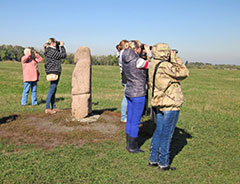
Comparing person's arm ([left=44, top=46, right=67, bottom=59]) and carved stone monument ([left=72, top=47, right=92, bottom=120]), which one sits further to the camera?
person's arm ([left=44, top=46, right=67, bottom=59])

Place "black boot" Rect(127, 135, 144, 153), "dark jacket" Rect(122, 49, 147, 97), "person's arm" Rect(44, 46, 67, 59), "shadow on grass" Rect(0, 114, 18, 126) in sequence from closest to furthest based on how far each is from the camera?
"dark jacket" Rect(122, 49, 147, 97) < "black boot" Rect(127, 135, 144, 153) < "shadow on grass" Rect(0, 114, 18, 126) < "person's arm" Rect(44, 46, 67, 59)

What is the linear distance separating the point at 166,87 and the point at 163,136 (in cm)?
96

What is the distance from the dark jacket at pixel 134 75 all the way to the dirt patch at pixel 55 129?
5.97 ft

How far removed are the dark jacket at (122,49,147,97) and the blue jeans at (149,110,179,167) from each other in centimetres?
82

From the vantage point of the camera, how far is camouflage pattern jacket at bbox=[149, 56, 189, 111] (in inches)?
186

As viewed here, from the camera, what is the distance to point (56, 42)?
27.5ft

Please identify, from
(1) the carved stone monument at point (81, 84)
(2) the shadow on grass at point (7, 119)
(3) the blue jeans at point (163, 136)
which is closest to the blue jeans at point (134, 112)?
(3) the blue jeans at point (163, 136)

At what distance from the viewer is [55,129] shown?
726 cm

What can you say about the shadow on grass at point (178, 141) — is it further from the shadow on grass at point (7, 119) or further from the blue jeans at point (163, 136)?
the shadow on grass at point (7, 119)

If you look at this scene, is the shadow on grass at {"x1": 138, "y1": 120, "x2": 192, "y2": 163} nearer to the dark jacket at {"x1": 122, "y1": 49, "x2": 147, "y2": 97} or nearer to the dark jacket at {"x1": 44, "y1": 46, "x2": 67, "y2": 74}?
the dark jacket at {"x1": 122, "y1": 49, "x2": 147, "y2": 97}

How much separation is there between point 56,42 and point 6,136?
3350mm

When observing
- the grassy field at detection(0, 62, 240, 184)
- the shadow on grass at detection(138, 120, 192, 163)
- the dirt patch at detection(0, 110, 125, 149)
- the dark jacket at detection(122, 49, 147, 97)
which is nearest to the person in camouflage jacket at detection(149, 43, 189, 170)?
the dark jacket at detection(122, 49, 147, 97)

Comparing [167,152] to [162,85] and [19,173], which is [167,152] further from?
[19,173]

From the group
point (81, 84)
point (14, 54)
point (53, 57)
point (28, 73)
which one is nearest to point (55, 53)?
point (53, 57)
